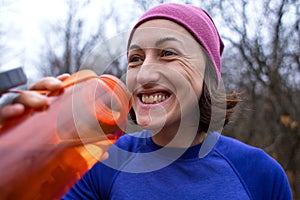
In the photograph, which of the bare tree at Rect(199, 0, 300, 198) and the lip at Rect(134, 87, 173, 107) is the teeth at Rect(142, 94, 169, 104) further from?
the bare tree at Rect(199, 0, 300, 198)

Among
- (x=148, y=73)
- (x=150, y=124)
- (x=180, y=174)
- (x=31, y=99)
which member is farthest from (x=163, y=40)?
(x=31, y=99)

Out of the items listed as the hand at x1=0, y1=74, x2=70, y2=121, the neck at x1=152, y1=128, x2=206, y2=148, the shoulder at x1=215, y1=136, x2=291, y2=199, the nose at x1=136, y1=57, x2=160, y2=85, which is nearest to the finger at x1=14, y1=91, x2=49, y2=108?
the hand at x1=0, y1=74, x2=70, y2=121

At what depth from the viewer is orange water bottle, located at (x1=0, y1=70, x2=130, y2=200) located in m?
0.68

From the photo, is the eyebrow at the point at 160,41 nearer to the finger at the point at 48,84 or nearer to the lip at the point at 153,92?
the lip at the point at 153,92

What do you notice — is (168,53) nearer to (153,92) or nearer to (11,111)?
(153,92)

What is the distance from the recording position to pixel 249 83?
5.30 meters

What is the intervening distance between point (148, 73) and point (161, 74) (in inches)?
1.5

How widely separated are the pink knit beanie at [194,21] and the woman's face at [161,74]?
0.07 ft

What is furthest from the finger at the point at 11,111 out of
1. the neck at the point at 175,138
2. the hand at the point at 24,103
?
the neck at the point at 175,138

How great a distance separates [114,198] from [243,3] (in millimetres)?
4879

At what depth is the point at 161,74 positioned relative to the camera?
109 cm

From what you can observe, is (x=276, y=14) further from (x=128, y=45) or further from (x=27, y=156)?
(x=27, y=156)

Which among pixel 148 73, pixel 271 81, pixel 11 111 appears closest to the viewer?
pixel 11 111

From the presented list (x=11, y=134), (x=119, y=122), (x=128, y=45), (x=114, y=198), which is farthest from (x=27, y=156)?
(x=128, y=45)
